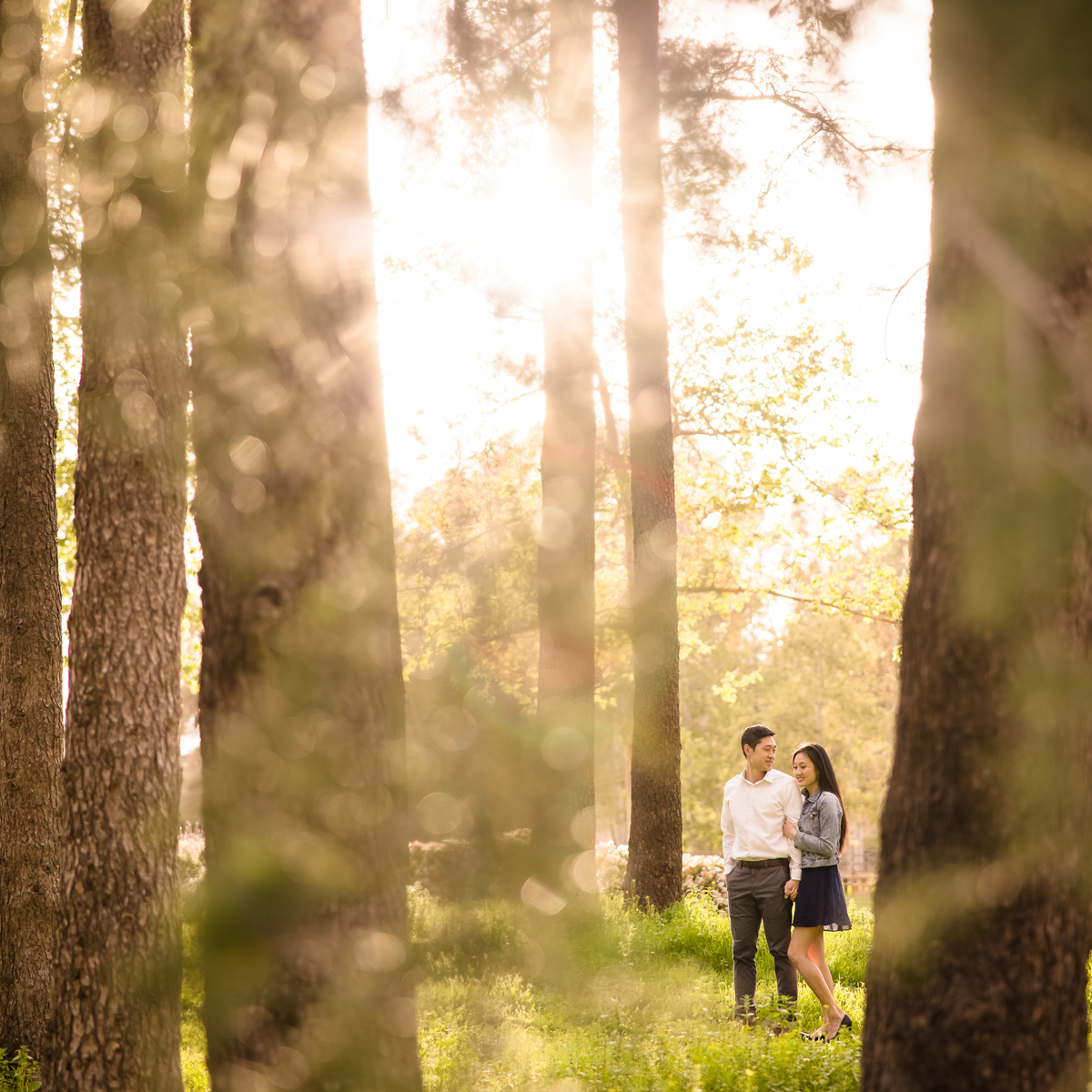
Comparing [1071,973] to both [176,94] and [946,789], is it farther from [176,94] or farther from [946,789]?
[176,94]

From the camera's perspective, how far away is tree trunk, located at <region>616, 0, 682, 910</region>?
1109cm

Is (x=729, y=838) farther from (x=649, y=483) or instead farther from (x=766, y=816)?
(x=649, y=483)

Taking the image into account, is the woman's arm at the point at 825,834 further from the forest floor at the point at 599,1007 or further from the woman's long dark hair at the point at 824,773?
the forest floor at the point at 599,1007

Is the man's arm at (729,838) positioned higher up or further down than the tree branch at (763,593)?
further down

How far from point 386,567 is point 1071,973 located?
8.02 ft

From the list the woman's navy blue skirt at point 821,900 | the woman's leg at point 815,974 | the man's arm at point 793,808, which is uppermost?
the man's arm at point 793,808

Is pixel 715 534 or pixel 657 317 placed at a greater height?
pixel 657 317

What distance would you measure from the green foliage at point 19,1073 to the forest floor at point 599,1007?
946 mm

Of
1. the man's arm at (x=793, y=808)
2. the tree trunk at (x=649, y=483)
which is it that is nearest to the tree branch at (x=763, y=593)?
the tree trunk at (x=649, y=483)

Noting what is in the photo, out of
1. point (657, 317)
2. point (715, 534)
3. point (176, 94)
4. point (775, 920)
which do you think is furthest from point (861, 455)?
point (176, 94)

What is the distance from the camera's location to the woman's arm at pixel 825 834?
6840mm

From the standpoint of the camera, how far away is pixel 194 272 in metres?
3.34

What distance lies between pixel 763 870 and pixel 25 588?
5.78m

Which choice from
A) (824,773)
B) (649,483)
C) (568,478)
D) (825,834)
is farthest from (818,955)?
(568,478)
